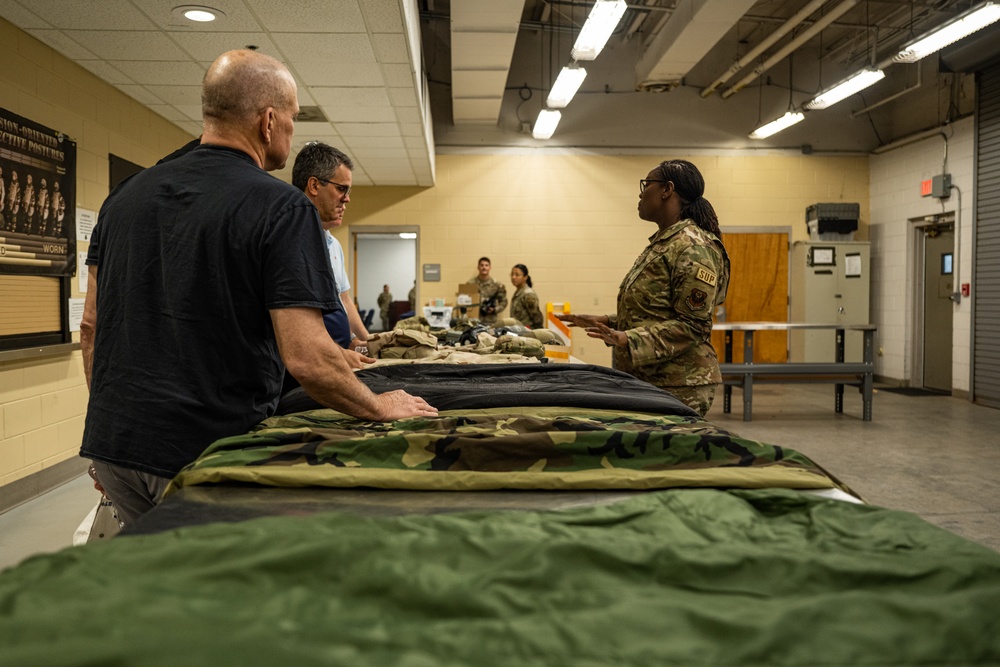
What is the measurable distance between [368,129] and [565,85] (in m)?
1.92

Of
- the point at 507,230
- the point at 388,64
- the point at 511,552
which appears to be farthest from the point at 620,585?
the point at 507,230

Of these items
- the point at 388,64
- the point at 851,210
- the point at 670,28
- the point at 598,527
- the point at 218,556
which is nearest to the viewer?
the point at 218,556

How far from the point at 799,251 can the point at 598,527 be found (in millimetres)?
9517

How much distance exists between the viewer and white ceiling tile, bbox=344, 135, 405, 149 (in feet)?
22.4

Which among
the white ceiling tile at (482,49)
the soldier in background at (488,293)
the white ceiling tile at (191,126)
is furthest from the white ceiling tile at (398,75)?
the soldier in background at (488,293)

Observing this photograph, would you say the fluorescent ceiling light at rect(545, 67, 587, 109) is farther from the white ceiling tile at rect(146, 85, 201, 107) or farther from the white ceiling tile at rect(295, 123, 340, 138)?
the white ceiling tile at rect(146, 85, 201, 107)

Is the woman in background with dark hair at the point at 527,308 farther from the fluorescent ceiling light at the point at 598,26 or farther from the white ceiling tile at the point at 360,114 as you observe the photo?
the fluorescent ceiling light at the point at 598,26

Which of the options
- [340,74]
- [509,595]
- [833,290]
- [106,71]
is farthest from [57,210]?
[833,290]

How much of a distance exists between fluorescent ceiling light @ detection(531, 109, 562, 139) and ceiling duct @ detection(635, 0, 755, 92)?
1136 mm

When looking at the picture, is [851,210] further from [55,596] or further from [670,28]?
[55,596]

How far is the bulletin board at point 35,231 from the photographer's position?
380 centimetres

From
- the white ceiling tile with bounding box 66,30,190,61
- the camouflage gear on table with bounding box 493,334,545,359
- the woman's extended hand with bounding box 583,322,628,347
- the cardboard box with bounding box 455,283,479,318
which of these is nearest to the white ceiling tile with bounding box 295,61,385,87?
the white ceiling tile with bounding box 66,30,190,61

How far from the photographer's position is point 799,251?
31.1 feet

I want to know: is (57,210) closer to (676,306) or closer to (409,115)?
(409,115)
